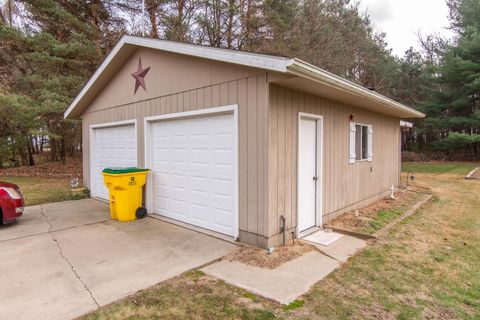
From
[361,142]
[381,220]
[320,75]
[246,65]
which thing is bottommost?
[381,220]

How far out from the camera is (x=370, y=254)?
4.07m

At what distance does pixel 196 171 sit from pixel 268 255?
2.09m

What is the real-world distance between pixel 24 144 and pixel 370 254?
65.3 ft

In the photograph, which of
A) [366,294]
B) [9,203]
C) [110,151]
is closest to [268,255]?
[366,294]

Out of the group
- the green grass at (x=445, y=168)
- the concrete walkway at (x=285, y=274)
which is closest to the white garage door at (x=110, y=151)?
the concrete walkway at (x=285, y=274)

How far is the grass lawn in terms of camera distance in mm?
2660

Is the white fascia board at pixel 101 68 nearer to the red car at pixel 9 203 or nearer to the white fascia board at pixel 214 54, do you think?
the white fascia board at pixel 214 54

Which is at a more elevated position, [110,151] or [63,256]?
[110,151]

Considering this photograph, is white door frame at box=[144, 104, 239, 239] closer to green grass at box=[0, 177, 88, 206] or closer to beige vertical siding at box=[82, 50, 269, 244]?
beige vertical siding at box=[82, 50, 269, 244]

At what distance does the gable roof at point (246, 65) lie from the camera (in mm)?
3680

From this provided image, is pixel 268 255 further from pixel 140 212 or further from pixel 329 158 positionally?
pixel 140 212

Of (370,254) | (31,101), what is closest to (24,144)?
(31,101)

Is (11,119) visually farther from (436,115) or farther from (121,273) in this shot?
(436,115)

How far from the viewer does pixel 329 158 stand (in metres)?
5.55
